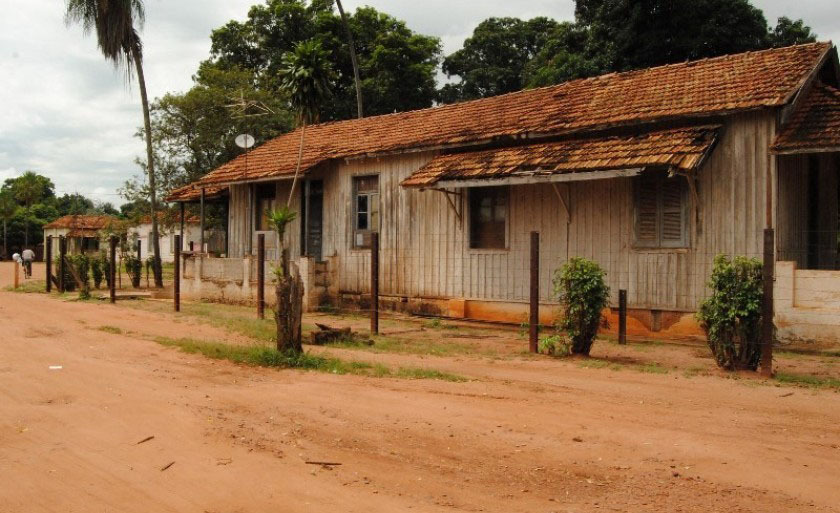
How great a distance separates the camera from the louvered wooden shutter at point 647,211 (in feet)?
41.6

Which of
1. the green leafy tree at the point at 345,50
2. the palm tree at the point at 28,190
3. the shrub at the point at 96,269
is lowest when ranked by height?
the shrub at the point at 96,269

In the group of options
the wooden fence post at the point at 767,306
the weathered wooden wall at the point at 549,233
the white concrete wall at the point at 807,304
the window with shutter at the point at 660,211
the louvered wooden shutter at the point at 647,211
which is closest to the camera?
the wooden fence post at the point at 767,306

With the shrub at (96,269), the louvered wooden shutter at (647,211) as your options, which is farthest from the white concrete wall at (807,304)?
the shrub at (96,269)

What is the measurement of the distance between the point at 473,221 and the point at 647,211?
3.84 m

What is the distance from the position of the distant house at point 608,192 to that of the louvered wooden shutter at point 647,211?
0.03 m

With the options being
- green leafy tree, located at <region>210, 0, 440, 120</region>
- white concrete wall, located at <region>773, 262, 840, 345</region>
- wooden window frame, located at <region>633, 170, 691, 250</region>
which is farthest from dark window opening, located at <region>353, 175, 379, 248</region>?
green leafy tree, located at <region>210, 0, 440, 120</region>

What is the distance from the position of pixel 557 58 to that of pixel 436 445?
2583 cm

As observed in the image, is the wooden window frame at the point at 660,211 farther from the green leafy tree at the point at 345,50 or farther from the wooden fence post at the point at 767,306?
the green leafy tree at the point at 345,50

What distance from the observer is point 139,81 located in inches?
1028

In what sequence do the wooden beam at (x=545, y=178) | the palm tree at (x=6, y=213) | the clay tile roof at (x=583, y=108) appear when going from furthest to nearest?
the palm tree at (x=6, y=213)
the clay tile roof at (x=583, y=108)
the wooden beam at (x=545, y=178)

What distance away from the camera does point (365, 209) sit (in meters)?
17.7

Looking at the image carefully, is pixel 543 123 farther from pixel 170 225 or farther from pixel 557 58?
pixel 170 225

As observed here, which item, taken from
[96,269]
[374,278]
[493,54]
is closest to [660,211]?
[374,278]

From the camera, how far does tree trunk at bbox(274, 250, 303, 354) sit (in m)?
9.48
